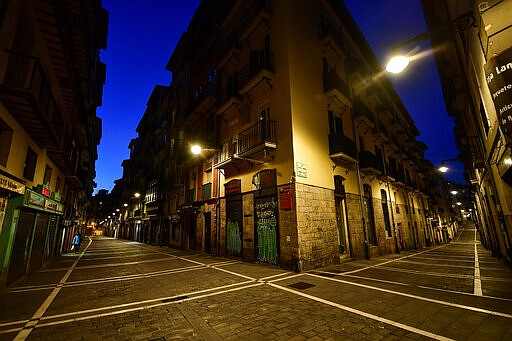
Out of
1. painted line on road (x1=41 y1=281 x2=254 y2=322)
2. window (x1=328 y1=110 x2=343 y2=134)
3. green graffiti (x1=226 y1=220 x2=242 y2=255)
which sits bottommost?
painted line on road (x1=41 y1=281 x2=254 y2=322)

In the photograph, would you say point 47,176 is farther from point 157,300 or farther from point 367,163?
point 367,163

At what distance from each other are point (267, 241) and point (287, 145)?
485 cm

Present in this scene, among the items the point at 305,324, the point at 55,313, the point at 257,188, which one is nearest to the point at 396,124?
the point at 257,188

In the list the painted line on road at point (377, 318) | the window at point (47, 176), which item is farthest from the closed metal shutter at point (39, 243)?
the painted line on road at point (377, 318)

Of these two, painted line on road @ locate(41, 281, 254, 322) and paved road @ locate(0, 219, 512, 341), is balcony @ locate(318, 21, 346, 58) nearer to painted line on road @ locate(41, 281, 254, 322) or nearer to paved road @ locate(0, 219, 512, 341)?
paved road @ locate(0, 219, 512, 341)

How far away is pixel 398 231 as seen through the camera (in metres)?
18.2

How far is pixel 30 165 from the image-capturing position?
9117 millimetres

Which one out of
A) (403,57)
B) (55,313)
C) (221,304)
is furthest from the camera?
(221,304)

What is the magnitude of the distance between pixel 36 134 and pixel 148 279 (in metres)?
7.05

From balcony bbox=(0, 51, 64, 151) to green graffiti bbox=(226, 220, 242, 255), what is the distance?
9.38m

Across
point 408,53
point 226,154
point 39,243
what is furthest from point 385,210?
point 39,243

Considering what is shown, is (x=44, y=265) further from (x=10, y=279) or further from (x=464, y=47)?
(x=464, y=47)

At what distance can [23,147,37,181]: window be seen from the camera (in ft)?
29.2

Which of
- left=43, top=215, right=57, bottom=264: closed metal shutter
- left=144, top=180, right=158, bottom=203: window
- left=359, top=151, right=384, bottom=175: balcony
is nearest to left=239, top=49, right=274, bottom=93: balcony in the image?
left=359, top=151, right=384, bottom=175: balcony
